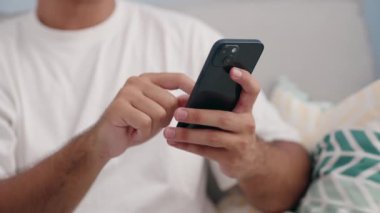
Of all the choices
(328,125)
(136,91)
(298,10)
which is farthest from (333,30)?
(136,91)

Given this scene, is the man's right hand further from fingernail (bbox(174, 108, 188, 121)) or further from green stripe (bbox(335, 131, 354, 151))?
green stripe (bbox(335, 131, 354, 151))

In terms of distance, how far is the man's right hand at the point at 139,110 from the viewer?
78cm

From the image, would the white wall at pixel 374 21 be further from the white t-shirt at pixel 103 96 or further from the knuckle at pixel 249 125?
the knuckle at pixel 249 125

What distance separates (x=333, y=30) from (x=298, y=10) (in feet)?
0.32

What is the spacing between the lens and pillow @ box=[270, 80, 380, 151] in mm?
994

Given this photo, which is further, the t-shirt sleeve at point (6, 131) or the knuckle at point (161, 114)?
the t-shirt sleeve at point (6, 131)

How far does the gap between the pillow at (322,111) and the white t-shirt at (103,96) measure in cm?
7

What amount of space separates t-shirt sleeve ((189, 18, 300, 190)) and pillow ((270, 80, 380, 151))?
0.05 meters

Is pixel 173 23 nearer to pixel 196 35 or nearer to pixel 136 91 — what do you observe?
pixel 196 35

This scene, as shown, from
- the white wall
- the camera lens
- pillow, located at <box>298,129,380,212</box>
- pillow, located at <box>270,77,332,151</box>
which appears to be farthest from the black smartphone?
the white wall

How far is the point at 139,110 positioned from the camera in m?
0.78

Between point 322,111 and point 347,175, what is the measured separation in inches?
9.7

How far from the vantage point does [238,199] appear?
3.46ft

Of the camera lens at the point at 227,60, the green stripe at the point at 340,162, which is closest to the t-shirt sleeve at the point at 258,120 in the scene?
the green stripe at the point at 340,162
